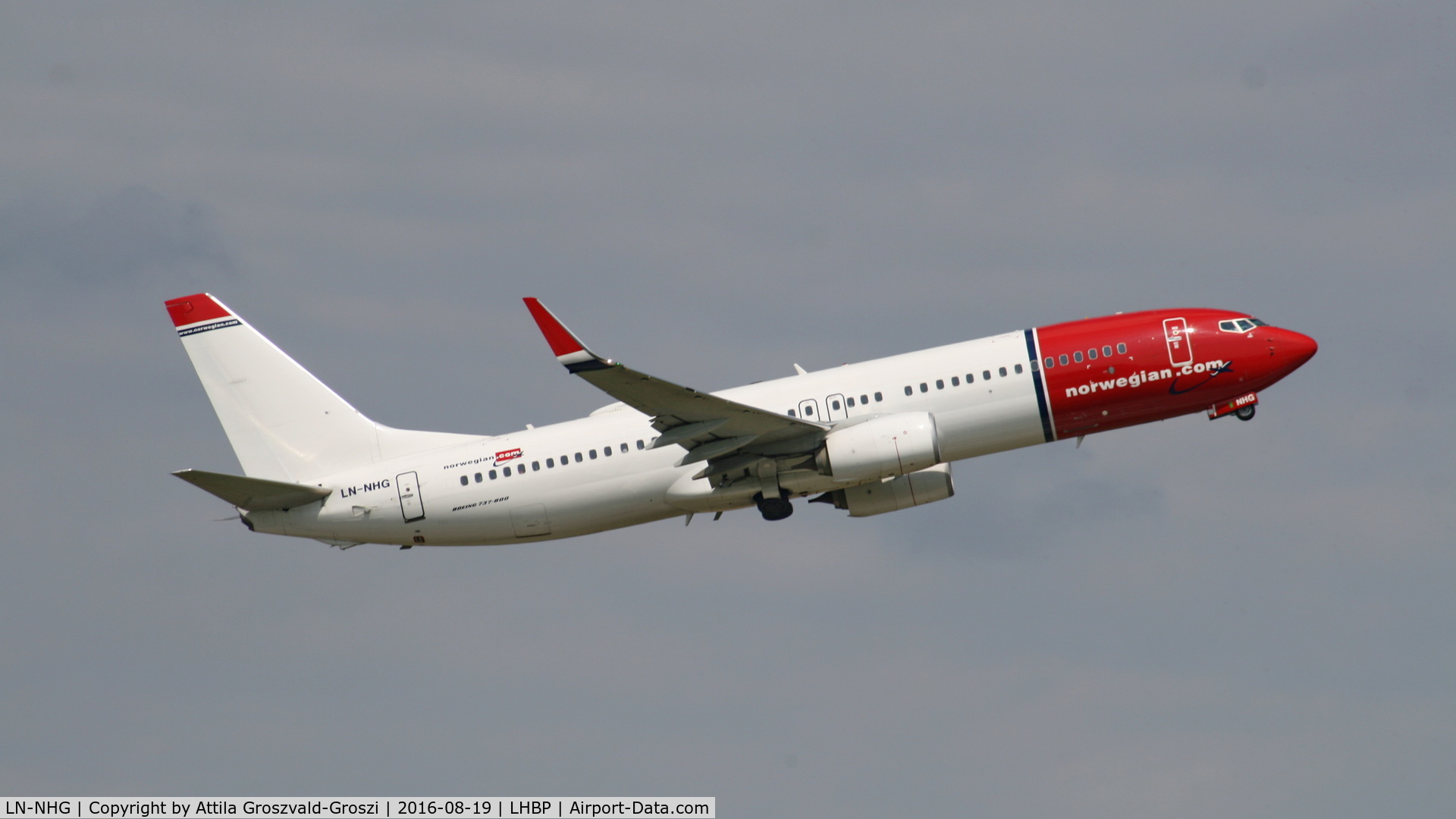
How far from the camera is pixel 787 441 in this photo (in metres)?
48.4

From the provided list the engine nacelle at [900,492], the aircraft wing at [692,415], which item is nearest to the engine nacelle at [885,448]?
the aircraft wing at [692,415]

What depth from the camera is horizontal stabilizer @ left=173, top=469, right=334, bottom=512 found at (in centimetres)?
4838

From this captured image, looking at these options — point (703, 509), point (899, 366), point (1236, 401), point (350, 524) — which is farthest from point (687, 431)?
point (1236, 401)

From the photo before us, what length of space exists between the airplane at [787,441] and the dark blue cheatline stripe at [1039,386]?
0.06m

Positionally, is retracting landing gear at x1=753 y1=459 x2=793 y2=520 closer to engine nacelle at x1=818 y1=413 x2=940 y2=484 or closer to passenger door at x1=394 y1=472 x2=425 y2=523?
engine nacelle at x1=818 y1=413 x2=940 y2=484

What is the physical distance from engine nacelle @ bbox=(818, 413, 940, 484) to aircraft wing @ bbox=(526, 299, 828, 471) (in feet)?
3.32

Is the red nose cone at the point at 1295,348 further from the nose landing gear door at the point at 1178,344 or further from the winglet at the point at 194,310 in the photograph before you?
the winglet at the point at 194,310

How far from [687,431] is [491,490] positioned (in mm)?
7849

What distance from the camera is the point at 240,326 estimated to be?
5578cm

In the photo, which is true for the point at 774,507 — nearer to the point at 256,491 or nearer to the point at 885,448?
the point at 885,448

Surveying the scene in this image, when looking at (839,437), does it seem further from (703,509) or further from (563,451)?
(563,451)

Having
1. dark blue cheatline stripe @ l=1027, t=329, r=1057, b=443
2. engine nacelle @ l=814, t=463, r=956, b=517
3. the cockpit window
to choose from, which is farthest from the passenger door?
the cockpit window

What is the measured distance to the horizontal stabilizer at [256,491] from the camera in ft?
159

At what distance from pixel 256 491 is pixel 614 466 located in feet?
40.1
